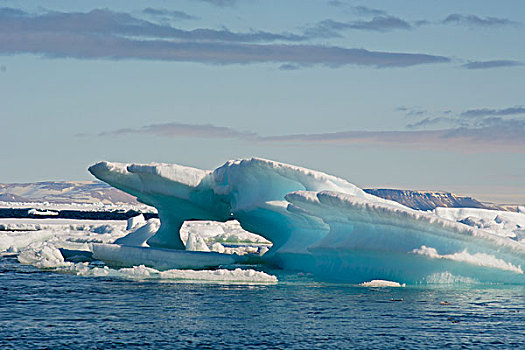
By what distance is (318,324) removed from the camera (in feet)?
44.2

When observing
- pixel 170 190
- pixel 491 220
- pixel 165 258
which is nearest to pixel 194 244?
pixel 170 190

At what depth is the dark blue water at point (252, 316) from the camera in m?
12.1

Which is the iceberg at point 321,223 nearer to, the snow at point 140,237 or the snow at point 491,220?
the snow at point 140,237

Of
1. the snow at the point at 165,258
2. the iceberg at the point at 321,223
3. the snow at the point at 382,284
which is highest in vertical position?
the iceberg at the point at 321,223

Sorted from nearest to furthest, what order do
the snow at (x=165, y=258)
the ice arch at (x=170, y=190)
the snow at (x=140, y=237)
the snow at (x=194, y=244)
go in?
the snow at (x=165, y=258)
the ice arch at (x=170, y=190)
the snow at (x=194, y=244)
the snow at (x=140, y=237)

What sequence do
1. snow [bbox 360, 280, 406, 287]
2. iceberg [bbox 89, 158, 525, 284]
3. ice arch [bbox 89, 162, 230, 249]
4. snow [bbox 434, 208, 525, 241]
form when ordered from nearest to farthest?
iceberg [bbox 89, 158, 525, 284] → snow [bbox 360, 280, 406, 287] → ice arch [bbox 89, 162, 230, 249] → snow [bbox 434, 208, 525, 241]

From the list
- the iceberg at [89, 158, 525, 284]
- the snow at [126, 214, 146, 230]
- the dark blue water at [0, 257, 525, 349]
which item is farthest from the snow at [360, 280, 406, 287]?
the snow at [126, 214, 146, 230]

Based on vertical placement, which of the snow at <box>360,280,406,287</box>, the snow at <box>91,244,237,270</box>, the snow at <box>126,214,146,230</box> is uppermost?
the snow at <box>360,280,406,287</box>

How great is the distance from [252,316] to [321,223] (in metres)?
8.41

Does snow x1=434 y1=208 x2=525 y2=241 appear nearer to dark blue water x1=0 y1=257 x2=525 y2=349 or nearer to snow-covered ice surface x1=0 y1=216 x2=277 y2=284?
snow-covered ice surface x1=0 y1=216 x2=277 y2=284

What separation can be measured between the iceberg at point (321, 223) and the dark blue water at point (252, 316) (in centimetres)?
77

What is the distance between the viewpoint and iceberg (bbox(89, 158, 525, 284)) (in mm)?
17781

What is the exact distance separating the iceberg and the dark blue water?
2.54 ft

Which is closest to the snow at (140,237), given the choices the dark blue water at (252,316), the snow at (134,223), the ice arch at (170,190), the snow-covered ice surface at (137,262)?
the snow-covered ice surface at (137,262)
